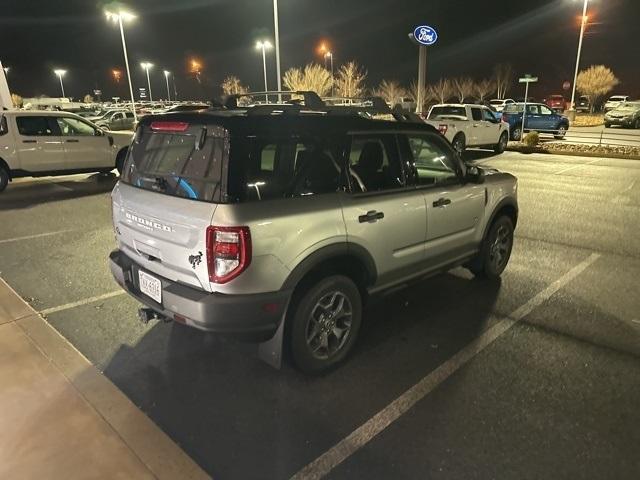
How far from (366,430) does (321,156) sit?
183cm

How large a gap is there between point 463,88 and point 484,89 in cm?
244

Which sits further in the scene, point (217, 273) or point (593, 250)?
point (593, 250)

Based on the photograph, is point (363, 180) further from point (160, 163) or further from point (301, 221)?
point (160, 163)

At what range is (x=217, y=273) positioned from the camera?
293 cm

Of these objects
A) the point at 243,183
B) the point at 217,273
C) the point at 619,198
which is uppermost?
the point at 243,183

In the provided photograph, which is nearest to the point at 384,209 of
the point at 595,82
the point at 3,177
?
the point at 3,177

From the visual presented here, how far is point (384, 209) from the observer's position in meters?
3.71

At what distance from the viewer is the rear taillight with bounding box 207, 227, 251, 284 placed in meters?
2.84

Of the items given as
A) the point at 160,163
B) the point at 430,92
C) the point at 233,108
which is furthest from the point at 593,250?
the point at 430,92

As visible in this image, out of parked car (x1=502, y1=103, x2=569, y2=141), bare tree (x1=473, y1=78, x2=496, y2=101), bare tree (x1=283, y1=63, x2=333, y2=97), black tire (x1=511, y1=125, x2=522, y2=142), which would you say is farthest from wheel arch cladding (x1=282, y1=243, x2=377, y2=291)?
bare tree (x1=473, y1=78, x2=496, y2=101)

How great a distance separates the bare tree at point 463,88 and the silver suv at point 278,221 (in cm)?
5443

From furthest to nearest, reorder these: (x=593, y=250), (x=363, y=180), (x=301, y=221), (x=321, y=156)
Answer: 1. (x=593, y=250)
2. (x=363, y=180)
3. (x=321, y=156)
4. (x=301, y=221)

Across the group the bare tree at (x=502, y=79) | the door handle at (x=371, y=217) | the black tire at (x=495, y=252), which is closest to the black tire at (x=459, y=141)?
the black tire at (x=495, y=252)

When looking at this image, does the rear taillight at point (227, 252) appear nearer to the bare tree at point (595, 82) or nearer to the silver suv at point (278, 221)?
the silver suv at point (278, 221)
